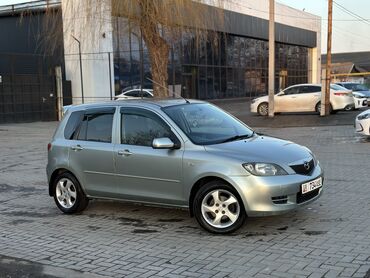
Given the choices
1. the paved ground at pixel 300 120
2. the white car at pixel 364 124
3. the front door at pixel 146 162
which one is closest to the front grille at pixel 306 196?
the front door at pixel 146 162

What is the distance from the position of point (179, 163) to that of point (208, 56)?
31393 mm

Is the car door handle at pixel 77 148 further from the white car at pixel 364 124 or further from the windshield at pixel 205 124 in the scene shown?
the white car at pixel 364 124

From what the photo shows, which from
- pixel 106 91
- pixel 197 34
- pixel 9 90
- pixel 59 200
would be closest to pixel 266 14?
pixel 106 91

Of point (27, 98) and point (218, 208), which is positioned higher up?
point (27, 98)

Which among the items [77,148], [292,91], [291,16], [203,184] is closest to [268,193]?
[203,184]

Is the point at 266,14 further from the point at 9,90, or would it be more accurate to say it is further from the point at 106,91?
the point at 9,90

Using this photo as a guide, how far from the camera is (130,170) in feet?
21.7

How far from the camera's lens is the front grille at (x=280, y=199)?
573 centimetres

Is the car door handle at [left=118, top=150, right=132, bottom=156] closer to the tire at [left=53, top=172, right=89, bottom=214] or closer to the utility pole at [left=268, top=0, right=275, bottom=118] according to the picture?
the tire at [left=53, top=172, right=89, bottom=214]

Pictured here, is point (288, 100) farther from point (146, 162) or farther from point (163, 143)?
point (163, 143)

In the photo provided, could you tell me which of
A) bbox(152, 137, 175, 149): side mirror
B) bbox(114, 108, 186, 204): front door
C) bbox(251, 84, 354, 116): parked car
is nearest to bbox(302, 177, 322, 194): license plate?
bbox(114, 108, 186, 204): front door

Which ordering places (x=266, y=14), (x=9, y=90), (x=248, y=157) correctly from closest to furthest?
(x=248, y=157) → (x=9, y=90) → (x=266, y=14)

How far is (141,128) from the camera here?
21.9ft

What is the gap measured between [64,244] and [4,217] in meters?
1.83
